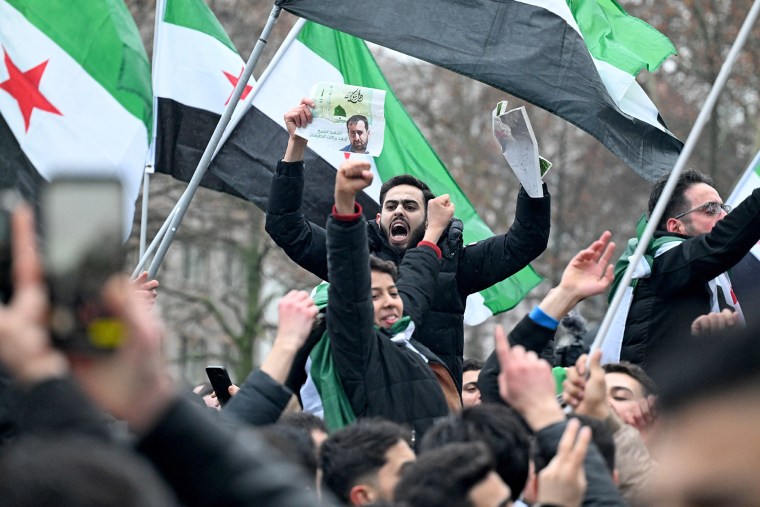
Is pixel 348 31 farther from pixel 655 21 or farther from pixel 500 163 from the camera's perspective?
pixel 500 163

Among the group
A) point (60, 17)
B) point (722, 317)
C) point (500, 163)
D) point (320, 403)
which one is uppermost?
point (60, 17)

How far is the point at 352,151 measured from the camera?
657cm

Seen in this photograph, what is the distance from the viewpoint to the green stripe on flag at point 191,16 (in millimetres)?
7781

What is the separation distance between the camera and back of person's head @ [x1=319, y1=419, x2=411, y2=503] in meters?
3.96

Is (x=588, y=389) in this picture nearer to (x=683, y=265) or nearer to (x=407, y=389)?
(x=407, y=389)

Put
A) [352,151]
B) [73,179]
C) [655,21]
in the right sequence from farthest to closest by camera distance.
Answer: [655,21], [352,151], [73,179]

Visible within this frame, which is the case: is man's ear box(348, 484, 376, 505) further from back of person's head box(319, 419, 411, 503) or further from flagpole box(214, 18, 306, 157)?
flagpole box(214, 18, 306, 157)

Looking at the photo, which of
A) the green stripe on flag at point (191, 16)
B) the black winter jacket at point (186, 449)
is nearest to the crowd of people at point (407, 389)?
the black winter jacket at point (186, 449)

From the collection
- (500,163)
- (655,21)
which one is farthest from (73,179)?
(500,163)

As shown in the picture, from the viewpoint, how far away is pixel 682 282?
5.99 metres

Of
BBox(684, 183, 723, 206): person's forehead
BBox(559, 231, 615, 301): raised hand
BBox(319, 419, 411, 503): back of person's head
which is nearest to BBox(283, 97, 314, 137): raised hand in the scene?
BBox(684, 183, 723, 206): person's forehead

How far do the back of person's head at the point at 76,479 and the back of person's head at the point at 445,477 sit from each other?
129 centimetres

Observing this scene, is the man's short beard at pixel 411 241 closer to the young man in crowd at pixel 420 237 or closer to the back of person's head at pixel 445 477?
the young man in crowd at pixel 420 237

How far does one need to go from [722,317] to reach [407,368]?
5.05 feet
